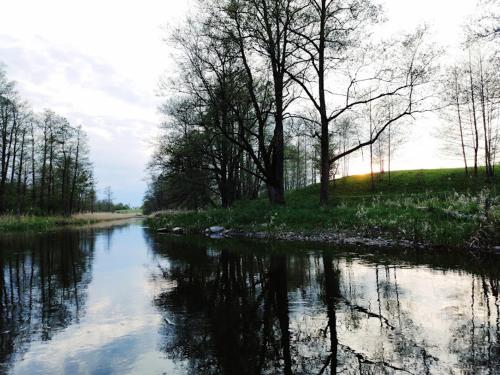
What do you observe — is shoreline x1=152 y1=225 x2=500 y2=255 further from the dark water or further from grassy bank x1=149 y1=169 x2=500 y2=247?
the dark water

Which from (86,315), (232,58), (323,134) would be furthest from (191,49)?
(86,315)

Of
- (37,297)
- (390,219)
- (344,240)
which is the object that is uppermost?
(390,219)

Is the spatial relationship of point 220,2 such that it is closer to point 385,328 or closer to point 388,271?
point 388,271

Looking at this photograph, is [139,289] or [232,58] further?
[232,58]

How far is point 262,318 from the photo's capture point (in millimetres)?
5691

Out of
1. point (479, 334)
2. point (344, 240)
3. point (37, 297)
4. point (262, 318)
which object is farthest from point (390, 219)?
point (37, 297)

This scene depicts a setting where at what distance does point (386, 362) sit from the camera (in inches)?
159

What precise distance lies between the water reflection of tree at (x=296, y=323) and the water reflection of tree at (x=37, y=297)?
1.74 metres

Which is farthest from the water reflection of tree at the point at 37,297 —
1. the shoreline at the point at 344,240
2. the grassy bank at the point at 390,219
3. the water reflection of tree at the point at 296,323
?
the grassy bank at the point at 390,219

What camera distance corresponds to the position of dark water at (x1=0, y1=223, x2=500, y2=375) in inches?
164

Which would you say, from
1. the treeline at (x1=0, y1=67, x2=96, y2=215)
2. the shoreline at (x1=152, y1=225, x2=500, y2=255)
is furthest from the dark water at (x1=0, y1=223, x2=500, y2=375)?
the treeline at (x1=0, y1=67, x2=96, y2=215)

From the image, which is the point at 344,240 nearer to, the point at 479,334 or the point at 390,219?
the point at 390,219

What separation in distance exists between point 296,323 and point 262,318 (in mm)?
580

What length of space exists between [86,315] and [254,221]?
1464cm
